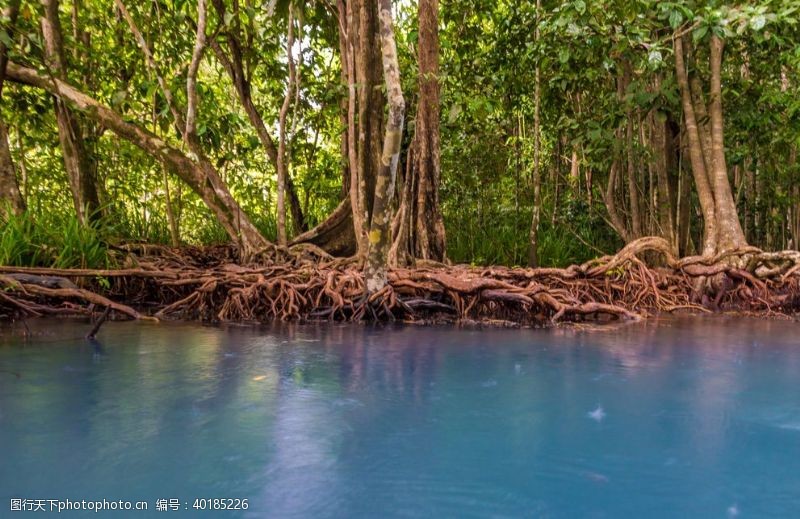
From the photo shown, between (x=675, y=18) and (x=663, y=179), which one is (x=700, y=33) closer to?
(x=675, y=18)

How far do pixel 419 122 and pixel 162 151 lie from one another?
9.22ft

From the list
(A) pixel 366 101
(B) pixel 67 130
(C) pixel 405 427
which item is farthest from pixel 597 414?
(B) pixel 67 130

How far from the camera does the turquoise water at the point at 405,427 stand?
2.00 m

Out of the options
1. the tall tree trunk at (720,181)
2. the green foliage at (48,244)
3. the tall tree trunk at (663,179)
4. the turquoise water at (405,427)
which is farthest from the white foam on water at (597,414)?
the tall tree trunk at (663,179)

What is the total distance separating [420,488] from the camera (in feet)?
6.70

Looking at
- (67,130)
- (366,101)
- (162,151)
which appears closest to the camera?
(162,151)

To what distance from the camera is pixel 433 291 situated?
19.2 ft

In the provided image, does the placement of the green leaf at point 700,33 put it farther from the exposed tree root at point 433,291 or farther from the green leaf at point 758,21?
the exposed tree root at point 433,291

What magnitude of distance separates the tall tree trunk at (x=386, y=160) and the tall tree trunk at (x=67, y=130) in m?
3.78

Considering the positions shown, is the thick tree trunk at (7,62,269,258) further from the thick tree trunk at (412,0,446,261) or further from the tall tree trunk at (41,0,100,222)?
the thick tree trunk at (412,0,446,261)

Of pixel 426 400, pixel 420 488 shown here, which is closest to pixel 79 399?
pixel 426 400

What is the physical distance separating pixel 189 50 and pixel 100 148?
2.43 metres

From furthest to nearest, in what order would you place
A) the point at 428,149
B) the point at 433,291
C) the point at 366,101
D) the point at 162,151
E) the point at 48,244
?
the point at 366,101, the point at 162,151, the point at 428,149, the point at 48,244, the point at 433,291

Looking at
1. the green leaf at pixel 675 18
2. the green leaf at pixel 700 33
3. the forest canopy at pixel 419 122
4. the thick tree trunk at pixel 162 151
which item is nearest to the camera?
the green leaf at pixel 700 33
